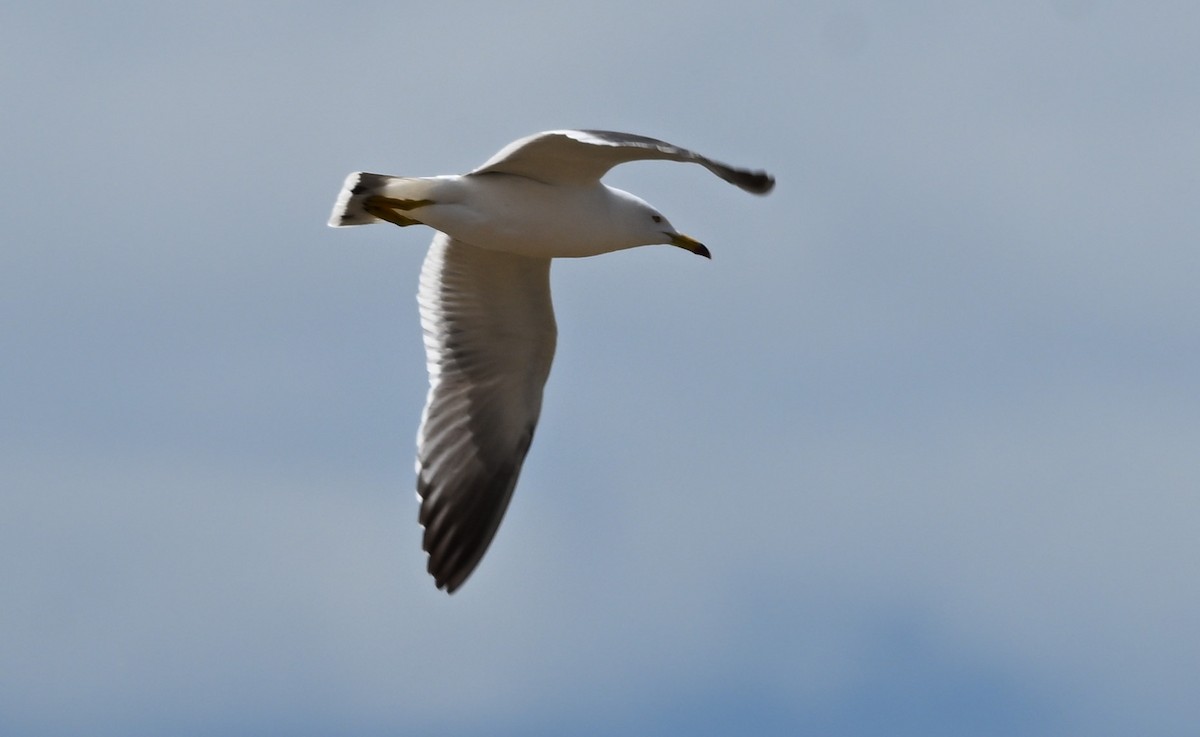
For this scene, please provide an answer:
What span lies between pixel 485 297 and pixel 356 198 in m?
1.08

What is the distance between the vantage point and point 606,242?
8594 mm

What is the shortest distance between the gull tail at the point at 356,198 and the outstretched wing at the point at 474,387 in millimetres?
764

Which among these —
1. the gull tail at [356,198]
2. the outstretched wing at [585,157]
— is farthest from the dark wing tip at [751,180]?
the gull tail at [356,198]

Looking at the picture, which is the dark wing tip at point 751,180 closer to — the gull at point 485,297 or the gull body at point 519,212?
the gull at point 485,297

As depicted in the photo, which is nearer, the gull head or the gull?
the gull

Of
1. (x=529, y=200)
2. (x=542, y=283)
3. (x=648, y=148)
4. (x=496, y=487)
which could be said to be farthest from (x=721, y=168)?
(x=496, y=487)

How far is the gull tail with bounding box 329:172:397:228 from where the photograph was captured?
8617 mm

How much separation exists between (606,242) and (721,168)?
47.6 inches

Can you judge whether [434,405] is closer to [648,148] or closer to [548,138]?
[548,138]

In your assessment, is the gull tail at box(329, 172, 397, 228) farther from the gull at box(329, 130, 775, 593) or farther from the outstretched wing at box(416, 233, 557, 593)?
the outstretched wing at box(416, 233, 557, 593)

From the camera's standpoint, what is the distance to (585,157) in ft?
26.8

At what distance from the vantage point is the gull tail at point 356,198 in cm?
862

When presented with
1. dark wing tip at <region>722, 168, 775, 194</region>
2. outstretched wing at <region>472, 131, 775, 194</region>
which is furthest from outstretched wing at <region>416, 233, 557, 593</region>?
dark wing tip at <region>722, 168, 775, 194</region>

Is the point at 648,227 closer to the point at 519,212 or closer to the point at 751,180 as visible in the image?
the point at 519,212
